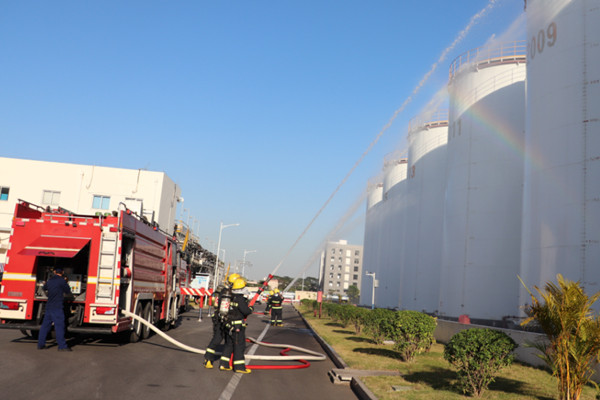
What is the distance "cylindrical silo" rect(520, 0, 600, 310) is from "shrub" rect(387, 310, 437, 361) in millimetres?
5761

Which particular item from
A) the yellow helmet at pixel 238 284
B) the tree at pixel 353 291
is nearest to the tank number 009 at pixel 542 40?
the yellow helmet at pixel 238 284

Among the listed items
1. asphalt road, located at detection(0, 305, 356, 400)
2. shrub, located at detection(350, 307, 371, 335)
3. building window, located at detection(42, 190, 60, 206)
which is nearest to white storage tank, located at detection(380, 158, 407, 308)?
shrub, located at detection(350, 307, 371, 335)

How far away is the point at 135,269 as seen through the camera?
1455cm

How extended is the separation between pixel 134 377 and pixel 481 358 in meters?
6.03

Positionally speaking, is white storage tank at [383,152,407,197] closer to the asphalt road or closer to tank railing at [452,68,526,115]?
tank railing at [452,68,526,115]

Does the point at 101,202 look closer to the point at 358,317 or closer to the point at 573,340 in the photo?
the point at 358,317

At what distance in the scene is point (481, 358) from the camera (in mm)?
9305

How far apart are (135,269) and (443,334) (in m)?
11.9

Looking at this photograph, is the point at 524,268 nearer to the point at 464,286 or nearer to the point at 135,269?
the point at 464,286

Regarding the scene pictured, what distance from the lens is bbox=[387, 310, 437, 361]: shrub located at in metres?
13.9

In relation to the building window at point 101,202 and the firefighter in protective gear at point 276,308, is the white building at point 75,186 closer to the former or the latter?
the building window at point 101,202

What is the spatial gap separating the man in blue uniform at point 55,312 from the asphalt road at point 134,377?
11.5 inches

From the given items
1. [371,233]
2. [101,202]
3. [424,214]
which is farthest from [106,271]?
[371,233]

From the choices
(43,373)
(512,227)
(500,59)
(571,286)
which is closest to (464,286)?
(512,227)
